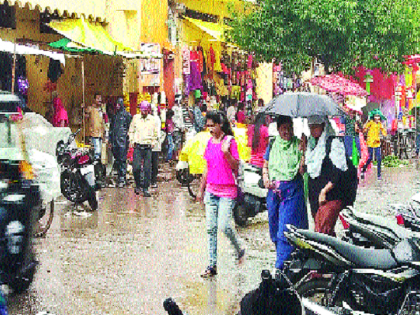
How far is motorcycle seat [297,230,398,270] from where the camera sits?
668 centimetres

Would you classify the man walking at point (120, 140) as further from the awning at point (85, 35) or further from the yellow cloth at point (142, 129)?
the yellow cloth at point (142, 129)

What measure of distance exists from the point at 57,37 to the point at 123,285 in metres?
13.5

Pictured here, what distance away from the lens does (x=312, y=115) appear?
9.91 m

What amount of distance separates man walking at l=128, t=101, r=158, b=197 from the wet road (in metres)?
1.23

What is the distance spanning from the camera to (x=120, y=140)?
2086 cm

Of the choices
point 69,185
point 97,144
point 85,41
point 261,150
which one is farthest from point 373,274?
point 97,144

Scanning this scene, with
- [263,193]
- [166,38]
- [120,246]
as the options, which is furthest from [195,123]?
[120,246]

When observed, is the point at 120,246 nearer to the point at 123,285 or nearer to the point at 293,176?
the point at 123,285

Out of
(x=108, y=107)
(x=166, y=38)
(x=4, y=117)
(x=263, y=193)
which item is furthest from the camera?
(x=166, y=38)

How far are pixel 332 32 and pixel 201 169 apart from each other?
1168cm

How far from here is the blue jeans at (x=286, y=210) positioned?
941 centimetres

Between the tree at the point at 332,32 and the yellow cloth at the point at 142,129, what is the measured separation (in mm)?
9346

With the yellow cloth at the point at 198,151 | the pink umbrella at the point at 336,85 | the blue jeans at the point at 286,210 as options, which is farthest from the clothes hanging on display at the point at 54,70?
the blue jeans at the point at 286,210

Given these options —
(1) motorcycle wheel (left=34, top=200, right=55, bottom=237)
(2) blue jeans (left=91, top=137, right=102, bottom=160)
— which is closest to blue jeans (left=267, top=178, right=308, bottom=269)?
(1) motorcycle wheel (left=34, top=200, right=55, bottom=237)
